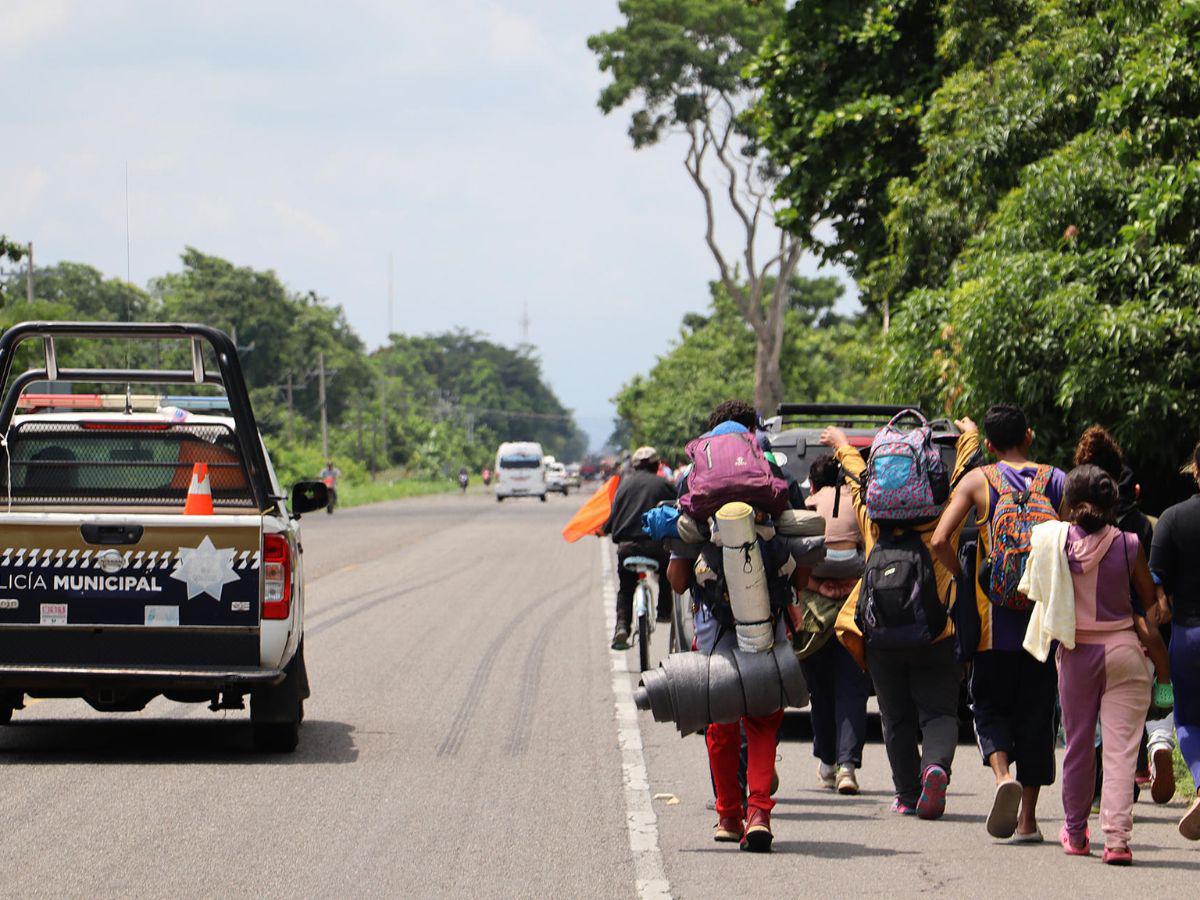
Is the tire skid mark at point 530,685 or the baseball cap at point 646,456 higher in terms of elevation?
the baseball cap at point 646,456

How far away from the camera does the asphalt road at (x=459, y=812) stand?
6.84 m

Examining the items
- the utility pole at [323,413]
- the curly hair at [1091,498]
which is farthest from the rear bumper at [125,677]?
the utility pole at [323,413]

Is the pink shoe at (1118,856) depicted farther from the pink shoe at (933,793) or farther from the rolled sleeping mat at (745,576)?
the rolled sleeping mat at (745,576)

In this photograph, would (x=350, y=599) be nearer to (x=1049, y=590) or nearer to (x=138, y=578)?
(x=138, y=578)

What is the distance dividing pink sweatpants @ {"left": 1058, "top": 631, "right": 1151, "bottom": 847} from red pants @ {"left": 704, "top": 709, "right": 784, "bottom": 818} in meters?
1.23

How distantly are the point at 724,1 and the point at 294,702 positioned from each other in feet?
121

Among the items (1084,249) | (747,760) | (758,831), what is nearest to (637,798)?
(747,760)

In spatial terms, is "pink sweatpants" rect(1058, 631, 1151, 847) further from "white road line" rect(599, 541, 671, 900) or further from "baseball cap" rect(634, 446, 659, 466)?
"baseball cap" rect(634, 446, 659, 466)

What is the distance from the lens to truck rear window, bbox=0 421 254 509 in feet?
34.9

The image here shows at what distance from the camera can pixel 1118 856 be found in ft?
23.5

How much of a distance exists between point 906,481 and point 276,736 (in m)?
4.09

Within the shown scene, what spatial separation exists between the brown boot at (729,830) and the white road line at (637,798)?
0.27 metres

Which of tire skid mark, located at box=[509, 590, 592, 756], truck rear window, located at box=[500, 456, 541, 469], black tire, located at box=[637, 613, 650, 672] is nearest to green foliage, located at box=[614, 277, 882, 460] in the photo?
→ truck rear window, located at box=[500, 456, 541, 469]

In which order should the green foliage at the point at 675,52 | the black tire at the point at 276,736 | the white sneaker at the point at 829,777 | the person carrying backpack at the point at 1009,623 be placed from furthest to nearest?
the green foliage at the point at 675,52 → the black tire at the point at 276,736 → the white sneaker at the point at 829,777 → the person carrying backpack at the point at 1009,623
